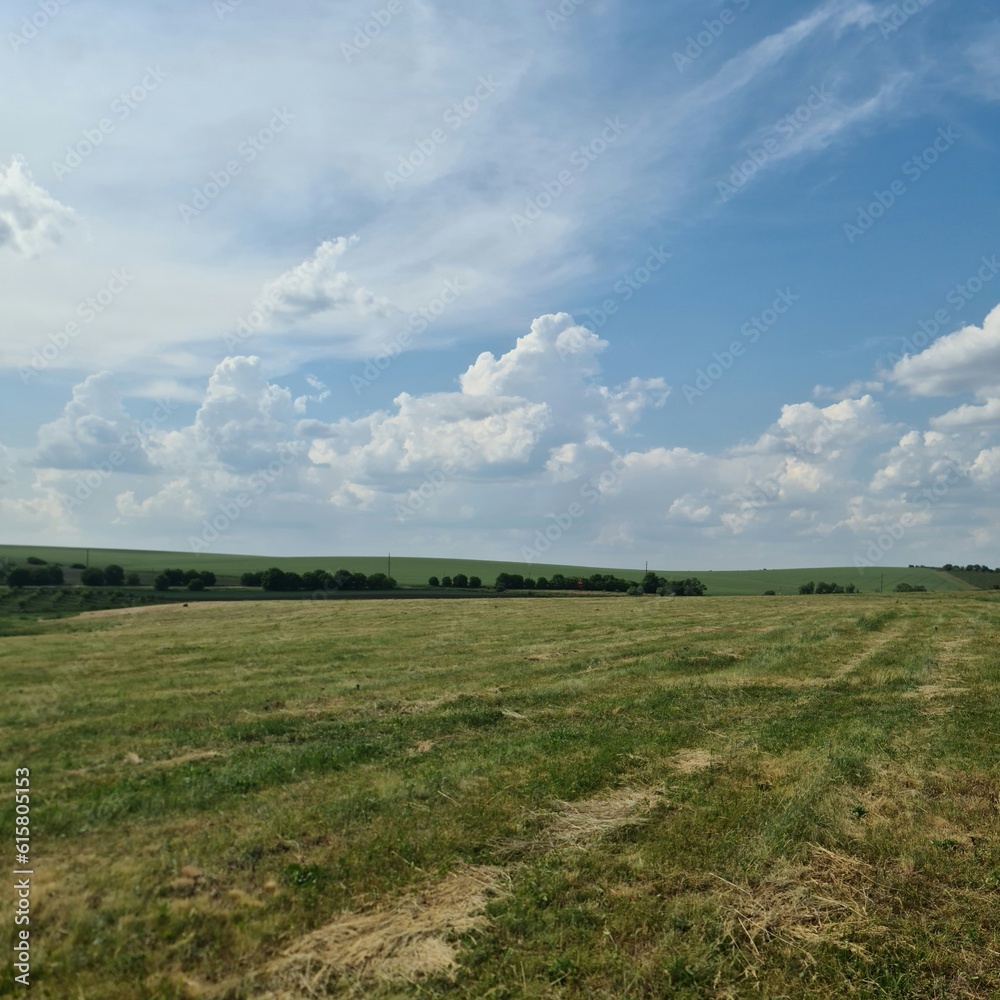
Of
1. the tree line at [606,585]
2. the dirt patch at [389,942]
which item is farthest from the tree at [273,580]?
the dirt patch at [389,942]

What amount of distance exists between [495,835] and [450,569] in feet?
485

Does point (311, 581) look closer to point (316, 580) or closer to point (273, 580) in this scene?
point (316, 580)

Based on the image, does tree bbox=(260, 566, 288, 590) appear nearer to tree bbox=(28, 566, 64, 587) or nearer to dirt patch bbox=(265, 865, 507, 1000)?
tree bbox=(28, 566, 64, 587)

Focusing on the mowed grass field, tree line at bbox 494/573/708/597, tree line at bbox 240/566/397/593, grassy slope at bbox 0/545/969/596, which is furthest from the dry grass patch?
grassy slope at bbox 0/545/969/596

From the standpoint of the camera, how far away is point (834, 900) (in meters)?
8.34

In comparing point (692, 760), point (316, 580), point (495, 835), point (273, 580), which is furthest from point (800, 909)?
point (316, 580)

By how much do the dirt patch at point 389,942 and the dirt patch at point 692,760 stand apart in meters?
5.58

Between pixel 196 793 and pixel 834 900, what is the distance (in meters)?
8.55

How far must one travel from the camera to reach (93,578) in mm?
61250

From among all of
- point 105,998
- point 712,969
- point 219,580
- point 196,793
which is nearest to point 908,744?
point 712,969

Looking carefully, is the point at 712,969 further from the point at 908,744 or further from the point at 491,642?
the point at 491,642

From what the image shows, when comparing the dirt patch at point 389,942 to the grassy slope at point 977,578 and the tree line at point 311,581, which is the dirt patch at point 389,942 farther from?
the grassy slope at point 977,578

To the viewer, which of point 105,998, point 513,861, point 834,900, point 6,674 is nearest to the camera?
point 105,998

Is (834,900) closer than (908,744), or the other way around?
(834,900)
